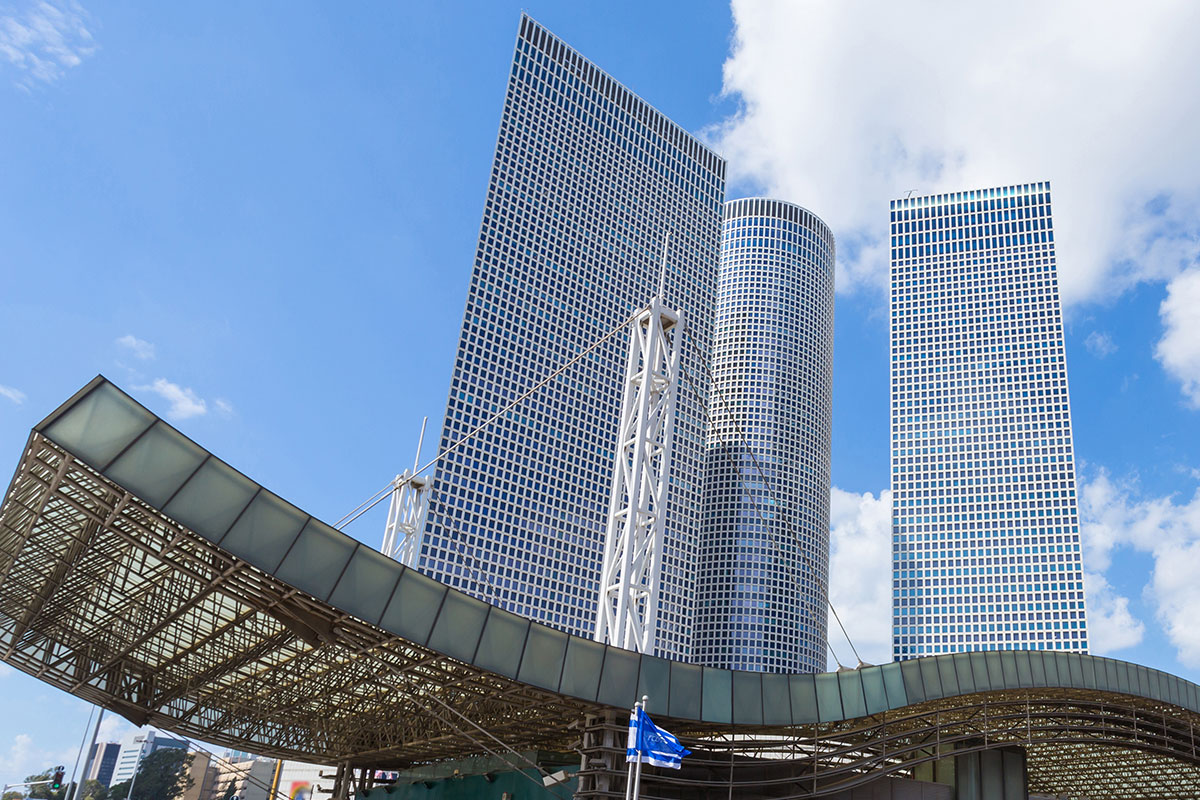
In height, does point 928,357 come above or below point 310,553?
above

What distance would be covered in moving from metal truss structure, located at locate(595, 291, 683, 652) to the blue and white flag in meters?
6.41

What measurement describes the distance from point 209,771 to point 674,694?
620ft

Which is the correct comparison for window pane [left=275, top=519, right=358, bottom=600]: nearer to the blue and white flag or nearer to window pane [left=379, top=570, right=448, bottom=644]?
window pane [left=379, top=570, right=448, bottom=644]

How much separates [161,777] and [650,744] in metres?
128

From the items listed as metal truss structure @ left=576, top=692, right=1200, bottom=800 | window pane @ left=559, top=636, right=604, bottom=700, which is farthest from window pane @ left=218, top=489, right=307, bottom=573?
metal truss structure @ left=576, top=692, right=1200, bottom=800

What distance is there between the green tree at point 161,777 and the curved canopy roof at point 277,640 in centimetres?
10514

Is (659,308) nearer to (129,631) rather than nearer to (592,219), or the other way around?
(129,631)

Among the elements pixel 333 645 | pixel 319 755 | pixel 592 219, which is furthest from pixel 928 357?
pixel 333 645

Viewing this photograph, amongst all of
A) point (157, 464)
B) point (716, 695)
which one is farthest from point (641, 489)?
point (157, 464)

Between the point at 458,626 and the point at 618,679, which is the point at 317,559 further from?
the point at 618,679

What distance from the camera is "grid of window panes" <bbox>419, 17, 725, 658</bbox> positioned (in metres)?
152

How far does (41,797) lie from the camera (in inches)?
4402

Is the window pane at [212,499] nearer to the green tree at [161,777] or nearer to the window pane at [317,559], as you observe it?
the window pane at [317,559]

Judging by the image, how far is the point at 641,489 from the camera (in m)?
36.5
